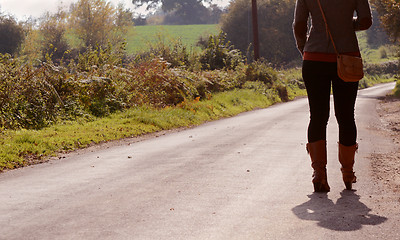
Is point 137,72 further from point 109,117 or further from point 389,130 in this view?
point 389,130

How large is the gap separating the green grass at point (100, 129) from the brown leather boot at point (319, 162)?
15.0ft

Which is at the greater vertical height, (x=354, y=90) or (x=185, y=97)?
(x=354, y=90)

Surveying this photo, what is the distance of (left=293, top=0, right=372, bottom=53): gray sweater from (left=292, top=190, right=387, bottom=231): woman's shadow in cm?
147

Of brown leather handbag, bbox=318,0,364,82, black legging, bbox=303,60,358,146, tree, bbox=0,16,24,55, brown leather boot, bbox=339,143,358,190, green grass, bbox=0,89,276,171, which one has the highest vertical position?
tree, bbox=0,16,24,55

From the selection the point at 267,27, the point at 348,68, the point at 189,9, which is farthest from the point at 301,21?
the point at 189,9

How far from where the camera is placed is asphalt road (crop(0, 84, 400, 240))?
435 centimetres

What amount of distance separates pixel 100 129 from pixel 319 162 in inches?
303

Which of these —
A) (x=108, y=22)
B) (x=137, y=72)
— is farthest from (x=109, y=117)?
(x=108, y=22)

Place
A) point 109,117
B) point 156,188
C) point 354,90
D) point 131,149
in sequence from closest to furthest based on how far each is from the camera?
1. point 354,90
2. point 156,188
3. point 131,149
4. point 109,117

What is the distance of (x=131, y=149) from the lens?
9.94m

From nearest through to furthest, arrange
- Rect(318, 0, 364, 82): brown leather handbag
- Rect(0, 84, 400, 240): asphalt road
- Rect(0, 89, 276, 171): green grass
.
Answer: Rect(0, 84, 400, 240): asphalt road, Rect(318, 0, 364, 82): brown leather handbag, Rect(0, 89, 276, 171): green grass

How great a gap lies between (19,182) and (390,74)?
64294 millimetres

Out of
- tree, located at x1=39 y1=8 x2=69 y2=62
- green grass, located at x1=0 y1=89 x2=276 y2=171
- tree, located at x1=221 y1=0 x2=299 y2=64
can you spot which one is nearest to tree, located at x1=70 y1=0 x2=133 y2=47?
tree, located at x1=39 y1=8 x2=69 y2=62

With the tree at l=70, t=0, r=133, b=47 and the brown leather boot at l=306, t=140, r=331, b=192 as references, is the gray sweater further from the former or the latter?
the tree at l=70, t=0, r=133, b=47
